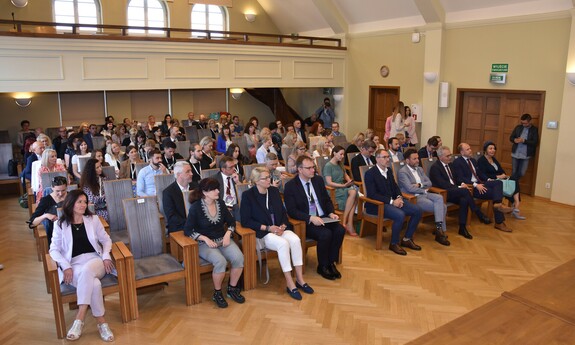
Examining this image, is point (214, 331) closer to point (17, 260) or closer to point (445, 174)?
point (17, 260)

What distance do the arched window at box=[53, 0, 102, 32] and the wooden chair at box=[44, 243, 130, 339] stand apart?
9.42m

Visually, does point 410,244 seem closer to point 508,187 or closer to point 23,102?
point 508,187

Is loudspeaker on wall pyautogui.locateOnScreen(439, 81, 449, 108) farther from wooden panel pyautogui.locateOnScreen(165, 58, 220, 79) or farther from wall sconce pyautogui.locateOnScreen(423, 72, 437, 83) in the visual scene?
wooden panel pyautogui.locateOnScreen(165, 58, 220, 79)

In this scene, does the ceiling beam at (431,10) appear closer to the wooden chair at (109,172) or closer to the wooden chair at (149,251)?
the wooden chair at (109,172)

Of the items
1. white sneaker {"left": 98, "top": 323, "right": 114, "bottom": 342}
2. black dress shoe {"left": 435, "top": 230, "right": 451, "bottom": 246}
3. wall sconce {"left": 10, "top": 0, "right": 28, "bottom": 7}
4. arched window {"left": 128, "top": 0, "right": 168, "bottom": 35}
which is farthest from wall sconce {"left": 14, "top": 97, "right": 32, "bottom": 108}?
black dress shoe {"left": 435, "top": 230, "right": 451, "bottom": 246}

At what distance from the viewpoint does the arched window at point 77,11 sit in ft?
37.2

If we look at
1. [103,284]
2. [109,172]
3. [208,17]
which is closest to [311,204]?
[103,284]

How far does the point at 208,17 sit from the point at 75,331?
11.3m

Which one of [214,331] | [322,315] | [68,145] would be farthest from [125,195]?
[68,145]

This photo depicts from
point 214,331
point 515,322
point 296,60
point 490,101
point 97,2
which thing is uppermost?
point 97,2

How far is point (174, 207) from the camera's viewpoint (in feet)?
14.8

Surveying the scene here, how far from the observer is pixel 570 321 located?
167 cm

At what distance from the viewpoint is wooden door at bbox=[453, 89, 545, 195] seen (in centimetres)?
844

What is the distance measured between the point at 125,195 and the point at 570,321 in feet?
14.3
